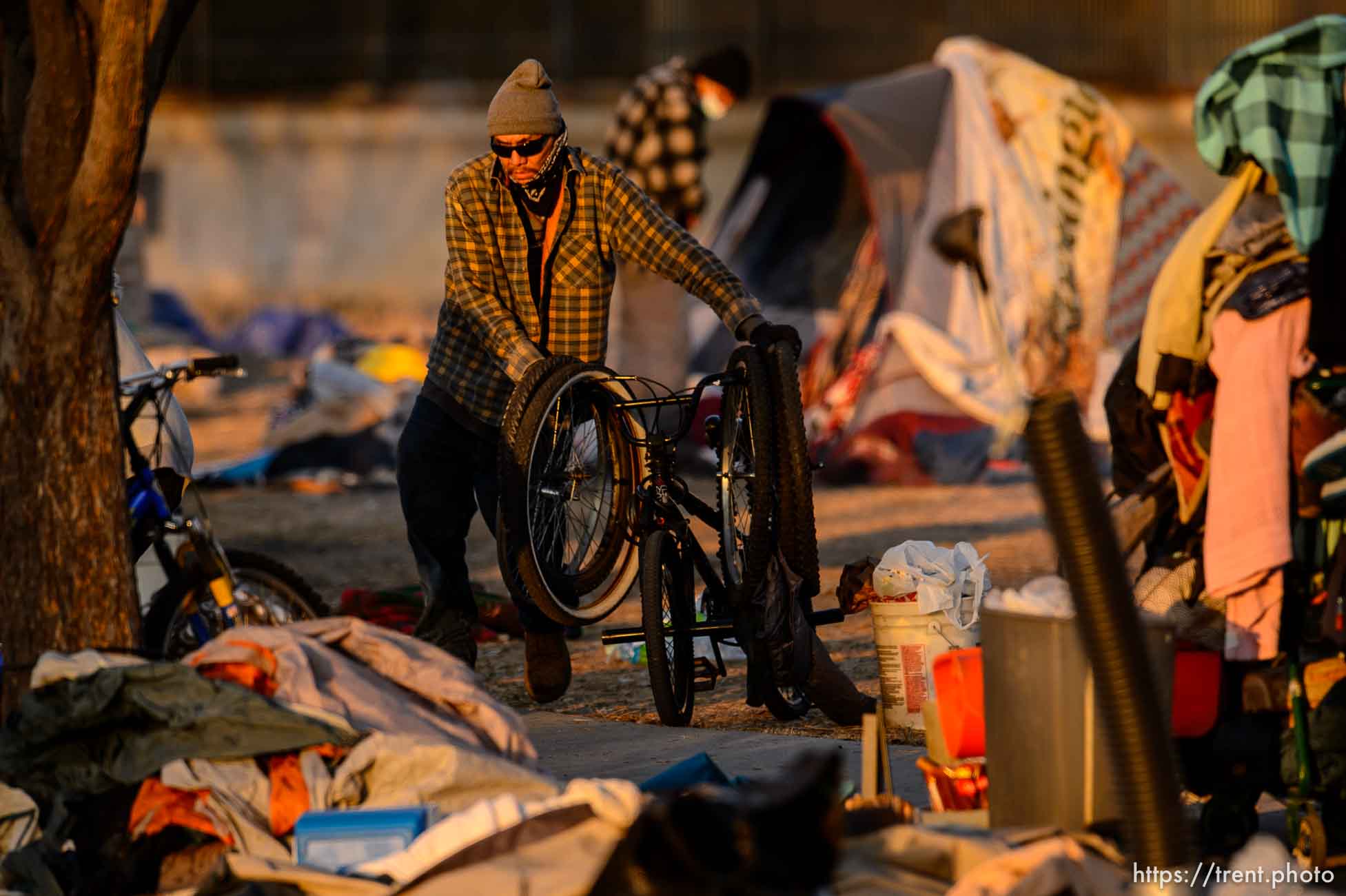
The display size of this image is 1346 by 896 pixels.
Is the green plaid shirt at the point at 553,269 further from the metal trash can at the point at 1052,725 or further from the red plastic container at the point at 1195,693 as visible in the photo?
the metal trash can at the point at 1052,725

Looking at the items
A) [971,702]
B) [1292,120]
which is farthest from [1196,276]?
[971,702]

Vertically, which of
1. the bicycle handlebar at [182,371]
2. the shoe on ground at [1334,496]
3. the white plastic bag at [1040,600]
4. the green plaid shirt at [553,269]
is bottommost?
the white plastic bag at [1040,600]

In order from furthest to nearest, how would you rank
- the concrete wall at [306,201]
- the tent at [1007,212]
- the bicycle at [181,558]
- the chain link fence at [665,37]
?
the concrete wall at [306,201] → the chain link fence at [665,37] → the tent at [1007,212] → the bicycle at [181,558]

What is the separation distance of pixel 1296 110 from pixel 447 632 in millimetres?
3067

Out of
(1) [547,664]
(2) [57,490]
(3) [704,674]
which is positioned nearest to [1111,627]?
(3) [704,674]

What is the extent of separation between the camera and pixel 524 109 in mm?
6273

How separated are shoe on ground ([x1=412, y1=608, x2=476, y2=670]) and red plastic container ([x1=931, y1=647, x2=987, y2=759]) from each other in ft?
6.87

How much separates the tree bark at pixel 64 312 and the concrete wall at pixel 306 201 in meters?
19.0

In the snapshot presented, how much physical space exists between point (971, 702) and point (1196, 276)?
113cm

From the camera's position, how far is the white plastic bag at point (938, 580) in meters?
6.04

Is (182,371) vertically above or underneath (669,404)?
above

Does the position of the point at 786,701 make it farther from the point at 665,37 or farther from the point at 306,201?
the point at 306,201

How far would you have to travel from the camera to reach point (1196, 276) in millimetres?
5023
